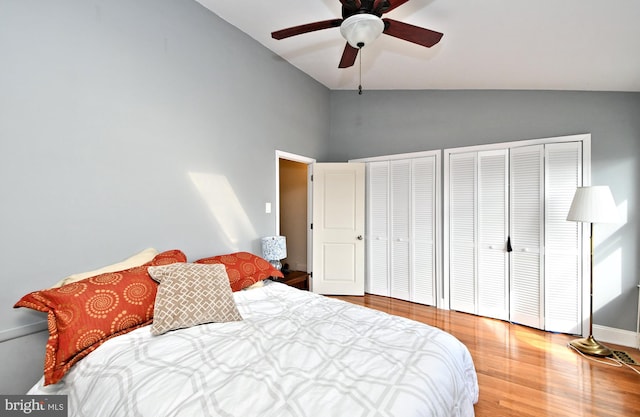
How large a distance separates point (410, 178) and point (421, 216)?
1.79 feet

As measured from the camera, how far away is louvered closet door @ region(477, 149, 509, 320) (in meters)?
3.25

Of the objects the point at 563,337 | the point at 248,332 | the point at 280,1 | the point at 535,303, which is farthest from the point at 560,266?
the point at 280,1

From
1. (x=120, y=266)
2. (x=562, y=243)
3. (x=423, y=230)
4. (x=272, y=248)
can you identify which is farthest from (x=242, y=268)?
(x=562, y=243)

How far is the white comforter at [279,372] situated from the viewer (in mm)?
982

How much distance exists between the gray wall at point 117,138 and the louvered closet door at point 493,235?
2.67 m

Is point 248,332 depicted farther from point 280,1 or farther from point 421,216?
point 421,216

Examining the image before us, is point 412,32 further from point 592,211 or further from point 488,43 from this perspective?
point 592,211

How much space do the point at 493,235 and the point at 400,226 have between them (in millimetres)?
1121

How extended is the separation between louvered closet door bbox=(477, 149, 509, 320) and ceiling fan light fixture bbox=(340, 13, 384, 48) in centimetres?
234

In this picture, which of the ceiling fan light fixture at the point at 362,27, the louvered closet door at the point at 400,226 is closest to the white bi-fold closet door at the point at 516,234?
the louvered closet door at the point at 400,226

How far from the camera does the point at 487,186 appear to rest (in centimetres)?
334

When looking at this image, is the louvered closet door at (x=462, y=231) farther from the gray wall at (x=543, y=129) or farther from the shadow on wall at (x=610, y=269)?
the shadow on wall at (x=610, y=269)

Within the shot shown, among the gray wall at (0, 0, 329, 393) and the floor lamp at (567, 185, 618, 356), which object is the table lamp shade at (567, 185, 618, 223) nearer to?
the floor lamp at (567, 185, 618, 356)

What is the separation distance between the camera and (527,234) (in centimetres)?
312
